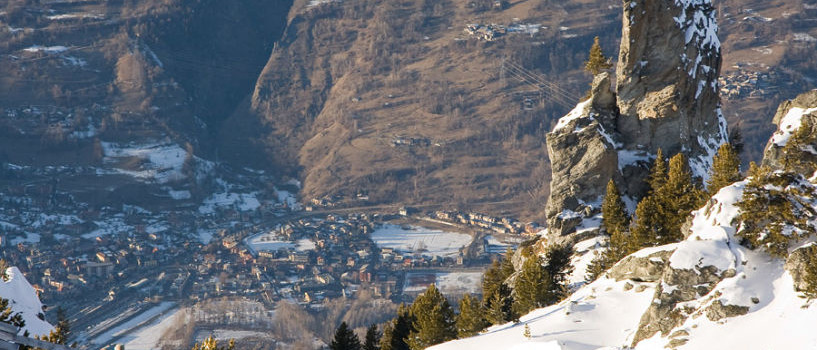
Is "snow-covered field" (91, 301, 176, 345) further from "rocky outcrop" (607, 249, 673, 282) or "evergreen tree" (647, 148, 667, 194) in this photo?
"rocky outcrop" (607, 249, 673, 282)

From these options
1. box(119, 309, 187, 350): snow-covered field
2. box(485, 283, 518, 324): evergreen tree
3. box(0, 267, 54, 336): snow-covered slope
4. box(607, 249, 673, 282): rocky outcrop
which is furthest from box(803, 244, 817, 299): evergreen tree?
box(119, 309, 187, 350): snow-covered field

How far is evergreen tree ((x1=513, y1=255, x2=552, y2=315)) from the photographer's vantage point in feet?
201

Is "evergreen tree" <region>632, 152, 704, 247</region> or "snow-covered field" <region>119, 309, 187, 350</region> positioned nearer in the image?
"evergreen tree" <region>632, 152, 704, 247</region>

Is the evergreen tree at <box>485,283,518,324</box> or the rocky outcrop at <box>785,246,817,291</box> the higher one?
the rocky outcrop at <box>785,246,817,291</box>

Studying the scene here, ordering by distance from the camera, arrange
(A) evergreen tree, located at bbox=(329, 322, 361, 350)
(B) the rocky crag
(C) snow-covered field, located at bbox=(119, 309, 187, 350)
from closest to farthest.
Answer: (B) the rocky crag → (A) evergreen tree, located at bbox=(329, 322, 361, 350) → (C) snow-covered field, located at bbox=(119, 309, 187, 350)

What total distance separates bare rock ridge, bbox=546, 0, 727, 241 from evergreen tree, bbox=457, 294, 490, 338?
53.0 feet

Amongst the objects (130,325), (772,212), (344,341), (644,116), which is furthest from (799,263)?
(130,325)

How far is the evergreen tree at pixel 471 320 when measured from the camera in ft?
194

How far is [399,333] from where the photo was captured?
6681 centimetres

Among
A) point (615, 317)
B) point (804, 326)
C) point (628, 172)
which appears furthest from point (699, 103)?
point (804, 326)

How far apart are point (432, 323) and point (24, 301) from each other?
27.5 metres

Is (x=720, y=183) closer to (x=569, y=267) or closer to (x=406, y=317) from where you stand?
(x=569, y=267)

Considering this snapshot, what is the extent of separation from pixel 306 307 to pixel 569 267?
127m

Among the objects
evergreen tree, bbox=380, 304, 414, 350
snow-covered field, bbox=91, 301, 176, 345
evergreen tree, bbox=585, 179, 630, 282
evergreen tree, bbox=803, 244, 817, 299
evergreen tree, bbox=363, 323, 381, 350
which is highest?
evergreen tree, bbox=803, 244, 817, 299
